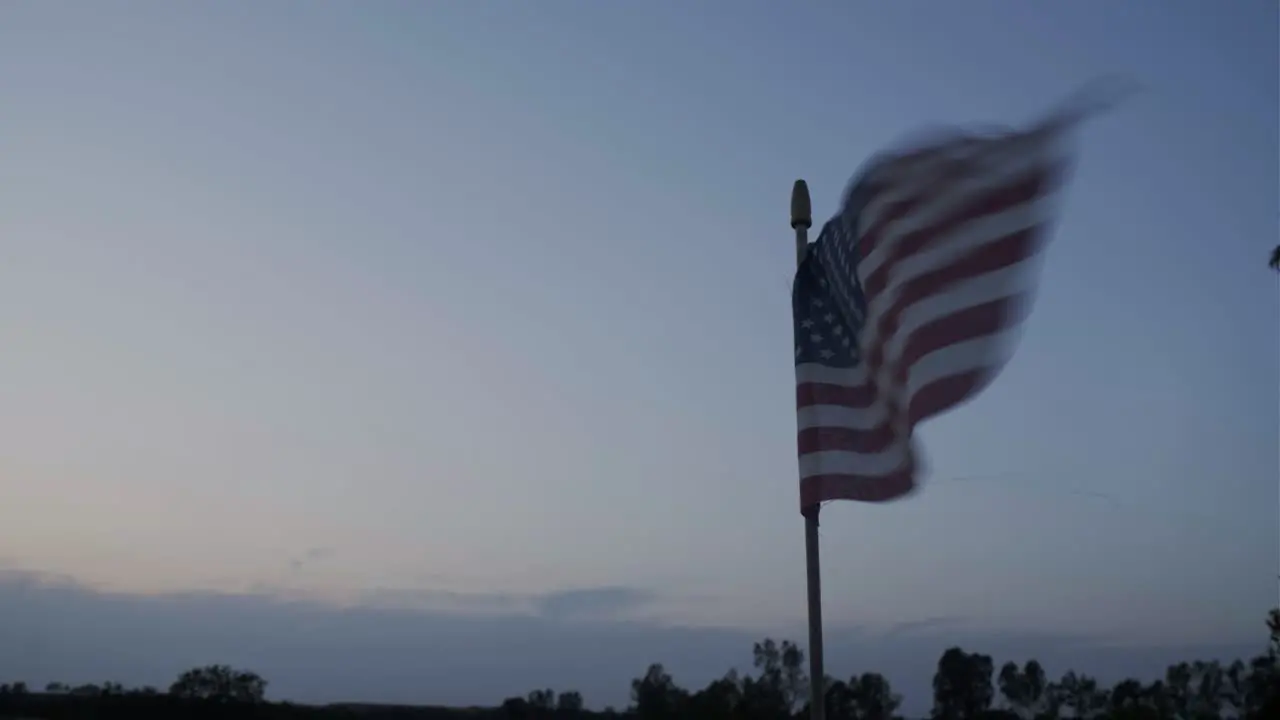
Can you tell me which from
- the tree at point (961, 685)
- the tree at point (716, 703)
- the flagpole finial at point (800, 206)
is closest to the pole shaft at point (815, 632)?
the flagpole finial at point (800, 206)

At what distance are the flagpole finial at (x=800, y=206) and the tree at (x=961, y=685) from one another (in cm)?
9362

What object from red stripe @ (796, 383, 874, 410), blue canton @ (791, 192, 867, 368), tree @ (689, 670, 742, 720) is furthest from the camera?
tree @ (689, 670, 742, 720)

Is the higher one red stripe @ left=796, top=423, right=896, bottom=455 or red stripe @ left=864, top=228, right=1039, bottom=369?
red stripe @ left=864, top=228, right=1039, bottom=369

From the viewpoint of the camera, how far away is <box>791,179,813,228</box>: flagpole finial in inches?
474

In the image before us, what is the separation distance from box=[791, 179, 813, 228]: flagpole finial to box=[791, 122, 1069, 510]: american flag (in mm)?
250

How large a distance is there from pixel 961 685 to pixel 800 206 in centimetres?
9769

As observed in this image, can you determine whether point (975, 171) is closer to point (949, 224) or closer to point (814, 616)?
point (949, 224)

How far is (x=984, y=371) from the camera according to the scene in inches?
412

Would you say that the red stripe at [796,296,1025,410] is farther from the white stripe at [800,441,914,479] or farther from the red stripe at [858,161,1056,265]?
the red stripe at [858,161,1056,265]

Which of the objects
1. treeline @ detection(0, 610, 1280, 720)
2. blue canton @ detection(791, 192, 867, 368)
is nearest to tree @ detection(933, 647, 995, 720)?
treeline @ detection(0, 610, 1280, 720)

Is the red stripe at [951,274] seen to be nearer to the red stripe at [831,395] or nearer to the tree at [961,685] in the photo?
the red stripe at [831,395]

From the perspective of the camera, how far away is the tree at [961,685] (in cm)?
10150

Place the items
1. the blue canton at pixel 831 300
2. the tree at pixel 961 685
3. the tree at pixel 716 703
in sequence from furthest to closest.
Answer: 1. the tree at pixel 961 685
2. the tree at pixel 716 703
3. the blue canton at pixel 831 300

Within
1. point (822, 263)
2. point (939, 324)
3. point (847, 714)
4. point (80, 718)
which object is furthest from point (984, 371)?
point (847, 714)
